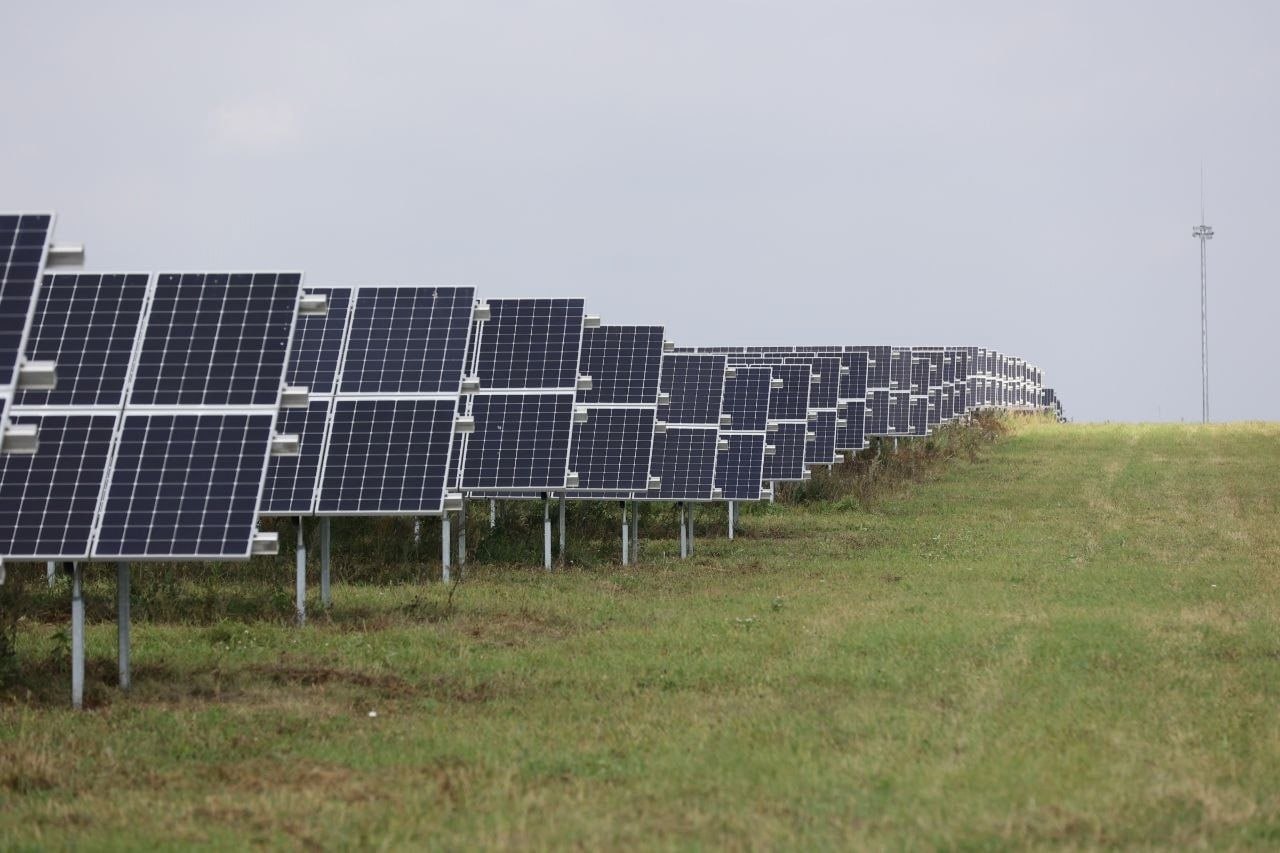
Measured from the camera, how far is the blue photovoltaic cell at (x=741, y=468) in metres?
28.2

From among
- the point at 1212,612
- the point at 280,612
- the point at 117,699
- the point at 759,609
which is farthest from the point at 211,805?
the point at 1212,612

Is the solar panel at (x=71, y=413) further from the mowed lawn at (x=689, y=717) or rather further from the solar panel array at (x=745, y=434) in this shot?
the solar panel array at (x=745, y=434)

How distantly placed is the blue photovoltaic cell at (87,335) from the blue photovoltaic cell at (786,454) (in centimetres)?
1941

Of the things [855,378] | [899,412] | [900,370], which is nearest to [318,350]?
[855,378]

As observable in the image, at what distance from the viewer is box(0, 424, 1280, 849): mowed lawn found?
965cm

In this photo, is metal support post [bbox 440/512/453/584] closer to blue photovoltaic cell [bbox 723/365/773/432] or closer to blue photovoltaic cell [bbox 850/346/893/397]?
blue photovoltaic cell [bbox 723/365/773/432]

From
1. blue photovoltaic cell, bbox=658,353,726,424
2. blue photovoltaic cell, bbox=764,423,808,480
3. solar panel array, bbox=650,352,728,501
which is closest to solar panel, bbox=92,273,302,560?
solar panel array, bbox=650,352,728,501

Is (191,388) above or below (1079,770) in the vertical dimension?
above

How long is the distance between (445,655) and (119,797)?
5.38m

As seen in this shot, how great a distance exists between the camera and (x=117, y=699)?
531 inches

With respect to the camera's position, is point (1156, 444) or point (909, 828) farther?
point (1156, 444)

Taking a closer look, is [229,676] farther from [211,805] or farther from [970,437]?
[970,437]

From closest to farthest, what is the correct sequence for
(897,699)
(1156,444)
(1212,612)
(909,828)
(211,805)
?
(909,828) → (211,805) → (897,699) → (1212,612) → (1156,444)

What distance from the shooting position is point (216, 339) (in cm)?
1500
